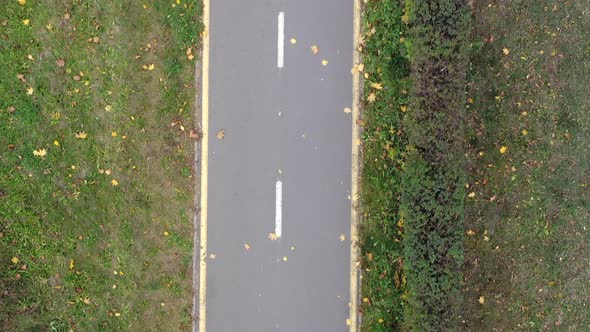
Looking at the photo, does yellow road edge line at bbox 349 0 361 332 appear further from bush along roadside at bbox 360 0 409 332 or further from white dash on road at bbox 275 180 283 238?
white dash on road at bbox 275 180 283 238

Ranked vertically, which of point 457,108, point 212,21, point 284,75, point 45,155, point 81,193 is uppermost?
point 212,21

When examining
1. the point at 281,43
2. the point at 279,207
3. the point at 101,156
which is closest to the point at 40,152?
the point at 101,156

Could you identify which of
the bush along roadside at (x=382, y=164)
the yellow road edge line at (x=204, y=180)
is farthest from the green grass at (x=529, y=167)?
the yellow road edge line at (x=204, y=180)

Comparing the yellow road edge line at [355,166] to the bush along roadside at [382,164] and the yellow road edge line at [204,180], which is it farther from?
the yellow road edge line at [204,180]

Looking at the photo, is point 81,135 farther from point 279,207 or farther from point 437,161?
point 437,161

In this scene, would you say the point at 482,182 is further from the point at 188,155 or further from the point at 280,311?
the point at 188,155

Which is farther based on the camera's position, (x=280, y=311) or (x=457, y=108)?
(x=280, y=311)

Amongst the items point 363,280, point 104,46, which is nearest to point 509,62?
point 363,280
